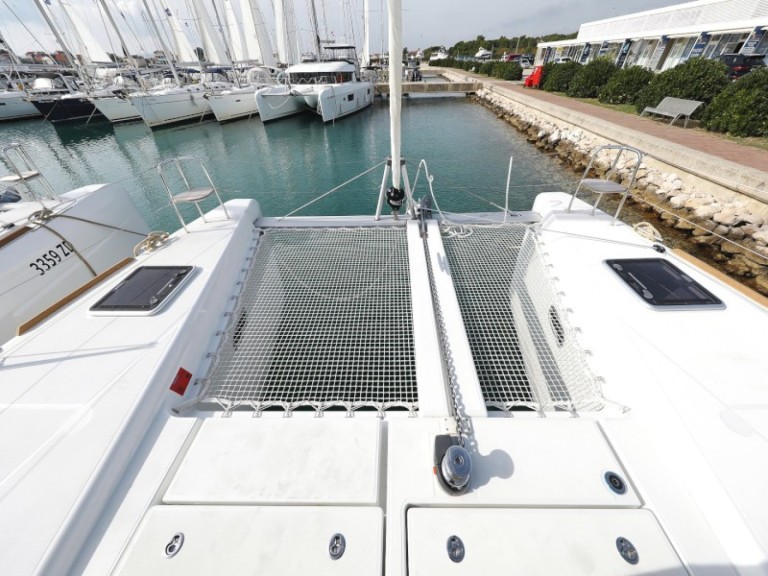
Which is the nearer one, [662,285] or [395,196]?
[662,285]

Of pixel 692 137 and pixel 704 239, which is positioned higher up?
pixel 692 137

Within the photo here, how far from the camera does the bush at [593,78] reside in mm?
16969

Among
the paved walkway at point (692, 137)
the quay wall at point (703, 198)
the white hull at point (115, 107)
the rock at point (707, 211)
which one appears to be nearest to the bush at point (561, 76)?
the paved walkway at point (692, 137)

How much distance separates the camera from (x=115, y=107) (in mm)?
20359

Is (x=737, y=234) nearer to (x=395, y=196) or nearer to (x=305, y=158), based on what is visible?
(x=395, y=196)

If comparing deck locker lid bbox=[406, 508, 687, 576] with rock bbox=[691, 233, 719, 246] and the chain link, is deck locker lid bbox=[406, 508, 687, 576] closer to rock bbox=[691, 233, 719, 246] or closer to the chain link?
the chain link

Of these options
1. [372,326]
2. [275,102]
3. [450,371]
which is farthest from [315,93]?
[450,371]

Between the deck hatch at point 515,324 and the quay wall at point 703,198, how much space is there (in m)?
2.71

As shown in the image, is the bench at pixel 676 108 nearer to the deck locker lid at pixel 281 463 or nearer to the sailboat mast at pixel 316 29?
the deck locker lid at pixel 281 463

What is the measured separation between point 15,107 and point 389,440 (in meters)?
38.6

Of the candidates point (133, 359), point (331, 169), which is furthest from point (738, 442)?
point (331, 169)

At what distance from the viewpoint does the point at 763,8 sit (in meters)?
15.1

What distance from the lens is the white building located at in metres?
15.7

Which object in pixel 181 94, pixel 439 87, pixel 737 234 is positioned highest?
pixel 181 94
